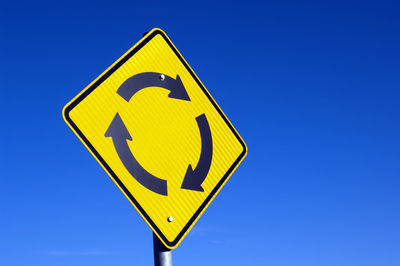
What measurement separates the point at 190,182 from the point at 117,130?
541mm

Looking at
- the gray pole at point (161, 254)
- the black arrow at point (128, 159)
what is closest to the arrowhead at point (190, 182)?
the black arrow at point (128, 159)

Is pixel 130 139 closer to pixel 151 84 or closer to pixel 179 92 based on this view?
pixel 151 84

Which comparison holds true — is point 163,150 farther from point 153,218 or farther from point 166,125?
point 153,218

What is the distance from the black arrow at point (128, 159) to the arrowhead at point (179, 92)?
449 mm

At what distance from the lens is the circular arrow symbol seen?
7.39 ft

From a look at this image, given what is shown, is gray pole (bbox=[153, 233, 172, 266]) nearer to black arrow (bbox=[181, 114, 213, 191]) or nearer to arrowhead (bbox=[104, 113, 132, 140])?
black arrow (bbox=[181, 114, 213, 191])

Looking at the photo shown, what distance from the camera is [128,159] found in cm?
225

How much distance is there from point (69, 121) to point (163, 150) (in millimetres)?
563

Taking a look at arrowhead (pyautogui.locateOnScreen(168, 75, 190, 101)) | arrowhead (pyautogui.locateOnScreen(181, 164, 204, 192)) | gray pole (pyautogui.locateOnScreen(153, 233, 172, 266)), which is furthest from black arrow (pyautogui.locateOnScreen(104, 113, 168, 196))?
arrowhead (pyautogui.locateOnScreen(168, 75, 190, 101))

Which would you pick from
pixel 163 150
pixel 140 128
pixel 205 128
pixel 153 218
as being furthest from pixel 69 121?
pixel 205 128

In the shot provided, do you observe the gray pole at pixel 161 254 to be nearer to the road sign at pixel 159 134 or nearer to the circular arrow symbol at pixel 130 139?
the road sign at pixel 159 134

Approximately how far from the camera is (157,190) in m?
2.28

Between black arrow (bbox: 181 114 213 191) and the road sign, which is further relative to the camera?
black arrow (bbox: 181 114 213 191)

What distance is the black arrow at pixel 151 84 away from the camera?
94.9 inches
